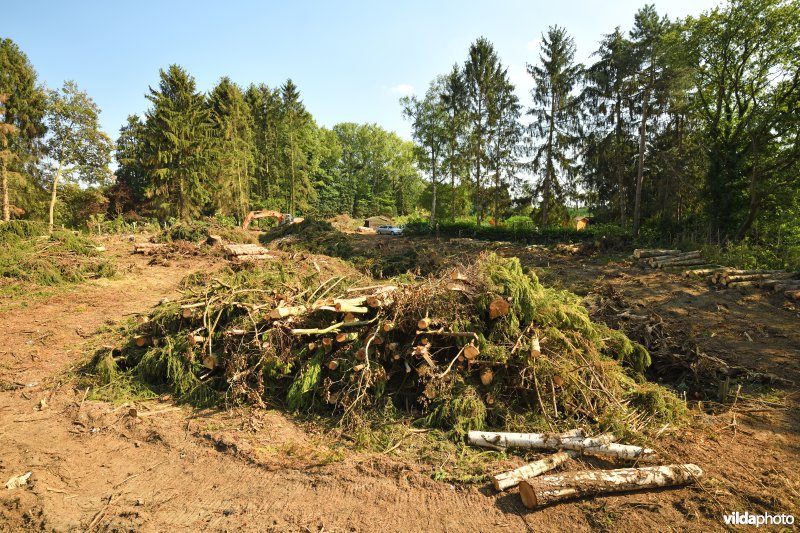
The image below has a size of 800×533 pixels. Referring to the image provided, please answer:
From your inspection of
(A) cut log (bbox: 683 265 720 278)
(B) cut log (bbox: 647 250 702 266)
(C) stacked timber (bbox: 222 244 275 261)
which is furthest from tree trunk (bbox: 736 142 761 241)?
(C) stacked timber (bbox: 222 244 275 261)

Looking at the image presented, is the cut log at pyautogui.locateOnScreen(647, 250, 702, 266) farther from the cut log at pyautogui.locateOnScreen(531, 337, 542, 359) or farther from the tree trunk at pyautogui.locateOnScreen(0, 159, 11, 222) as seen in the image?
the tree trunk at pyautogui.locateOnScreen(0, 159, 11, 222)

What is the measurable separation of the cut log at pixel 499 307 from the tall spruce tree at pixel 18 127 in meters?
33.3

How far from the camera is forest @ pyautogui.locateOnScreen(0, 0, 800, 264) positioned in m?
19.7

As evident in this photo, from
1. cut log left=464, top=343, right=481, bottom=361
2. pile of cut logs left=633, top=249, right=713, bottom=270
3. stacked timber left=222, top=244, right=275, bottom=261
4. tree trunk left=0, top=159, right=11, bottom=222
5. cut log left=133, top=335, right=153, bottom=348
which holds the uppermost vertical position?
tree trunk left=0, top=159, right=11, bottom=222

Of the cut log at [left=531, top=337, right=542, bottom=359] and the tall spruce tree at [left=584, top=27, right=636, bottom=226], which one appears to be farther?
the tall spruce tree at [left=584, top=27, right=636, bottom=226]

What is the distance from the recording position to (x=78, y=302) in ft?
36.4

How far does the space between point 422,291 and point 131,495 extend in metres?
4.01

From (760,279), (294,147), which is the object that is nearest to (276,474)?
(760,279)

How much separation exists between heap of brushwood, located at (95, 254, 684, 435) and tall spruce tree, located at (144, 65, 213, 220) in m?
29.8

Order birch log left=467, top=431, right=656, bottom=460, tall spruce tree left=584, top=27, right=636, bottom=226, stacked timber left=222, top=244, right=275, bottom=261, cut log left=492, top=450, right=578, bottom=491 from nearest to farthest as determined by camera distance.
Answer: cut log left=492, top=450, right=578, bottom=491 < birch log left=467, top=431, right=656, bottom=460 < stacked timber left=222, top=244, right=275, bottom=261 < tall spruce tree left=584, top=27, right=636, bottom=226

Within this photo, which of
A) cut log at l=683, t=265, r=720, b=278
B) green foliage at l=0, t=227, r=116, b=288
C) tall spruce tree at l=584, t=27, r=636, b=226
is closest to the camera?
green foliage at l=0, t=227, r=116, b=288

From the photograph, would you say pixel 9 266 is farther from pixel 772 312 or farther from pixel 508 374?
pixel 772 312

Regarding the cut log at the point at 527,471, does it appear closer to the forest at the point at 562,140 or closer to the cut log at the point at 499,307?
the cut log at the point at 499,307

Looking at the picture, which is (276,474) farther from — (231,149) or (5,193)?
(231,149)
